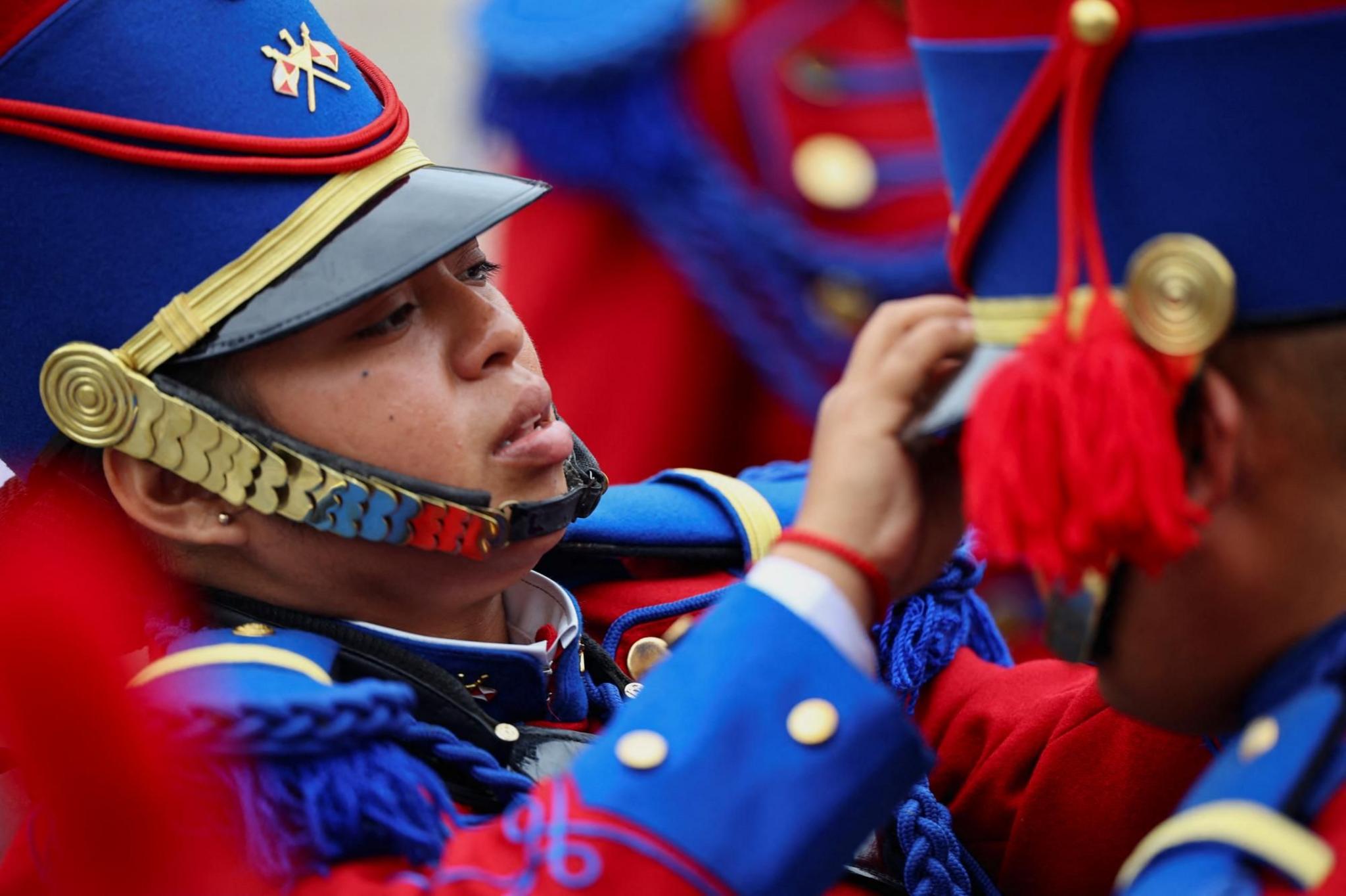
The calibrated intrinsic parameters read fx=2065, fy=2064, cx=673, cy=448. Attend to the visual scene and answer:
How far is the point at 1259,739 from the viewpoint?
1.50 meters

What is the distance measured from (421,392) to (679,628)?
42cm

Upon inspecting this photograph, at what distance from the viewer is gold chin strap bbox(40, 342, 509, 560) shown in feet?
6.34

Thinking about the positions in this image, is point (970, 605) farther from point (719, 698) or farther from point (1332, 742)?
point (1332, 742)

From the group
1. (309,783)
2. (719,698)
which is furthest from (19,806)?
(719,698)

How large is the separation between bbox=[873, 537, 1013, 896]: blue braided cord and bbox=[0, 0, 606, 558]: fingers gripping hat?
445mm

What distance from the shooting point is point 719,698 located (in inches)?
64.8

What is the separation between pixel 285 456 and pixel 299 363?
0.09 m

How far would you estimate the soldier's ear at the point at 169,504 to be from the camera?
2.00 meters

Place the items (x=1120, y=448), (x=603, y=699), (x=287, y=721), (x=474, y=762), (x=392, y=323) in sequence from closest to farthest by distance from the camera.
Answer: (x=1120, y=448) < (x=287, y=721) < (x=474, y=762) < (x=392, y=323) < (x=603, y=699)

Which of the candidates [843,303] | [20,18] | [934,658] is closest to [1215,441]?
[934,658]

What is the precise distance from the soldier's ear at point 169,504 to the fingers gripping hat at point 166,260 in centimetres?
6

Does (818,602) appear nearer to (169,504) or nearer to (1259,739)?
(1259,739)

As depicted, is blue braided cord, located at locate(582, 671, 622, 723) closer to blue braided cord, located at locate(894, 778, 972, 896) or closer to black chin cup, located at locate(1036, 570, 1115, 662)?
blue braided cord, located at locate(894, 778, 972, 896)

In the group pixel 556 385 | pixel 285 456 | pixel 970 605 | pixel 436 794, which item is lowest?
pixel 556 385
